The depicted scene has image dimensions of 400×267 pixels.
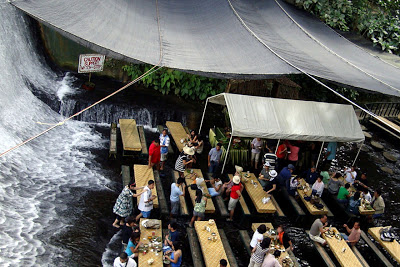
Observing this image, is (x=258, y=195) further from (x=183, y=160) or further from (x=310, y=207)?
(x=183, y=160)

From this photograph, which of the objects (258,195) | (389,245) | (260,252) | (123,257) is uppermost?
(123,257)

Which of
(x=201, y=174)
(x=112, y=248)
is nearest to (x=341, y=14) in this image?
(x=201, y=174)

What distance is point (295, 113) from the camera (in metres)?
13.5

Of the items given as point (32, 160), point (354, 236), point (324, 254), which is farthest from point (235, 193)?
point (32, 160)

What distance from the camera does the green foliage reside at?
59.5 feet

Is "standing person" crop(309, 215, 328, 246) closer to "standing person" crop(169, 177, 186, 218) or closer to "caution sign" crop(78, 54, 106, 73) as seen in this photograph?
"standing person" crop(169, 177, 186, 218)

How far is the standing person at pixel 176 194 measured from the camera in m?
10.7

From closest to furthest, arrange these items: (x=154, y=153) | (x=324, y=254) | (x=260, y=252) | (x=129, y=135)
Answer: (x=260, y=252) → (x=324, y=254) → (x=154, y=153) → (x=129, y=135)

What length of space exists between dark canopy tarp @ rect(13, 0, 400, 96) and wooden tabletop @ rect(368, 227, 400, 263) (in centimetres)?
454

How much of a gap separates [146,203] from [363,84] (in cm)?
807

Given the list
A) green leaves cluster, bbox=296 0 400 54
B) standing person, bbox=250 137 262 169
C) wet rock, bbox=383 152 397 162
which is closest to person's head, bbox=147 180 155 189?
standing person, bbox=250 137 262 169

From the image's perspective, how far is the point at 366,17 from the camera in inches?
837

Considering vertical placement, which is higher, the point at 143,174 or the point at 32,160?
the point at 143,174

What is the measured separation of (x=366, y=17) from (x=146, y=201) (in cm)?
1735
